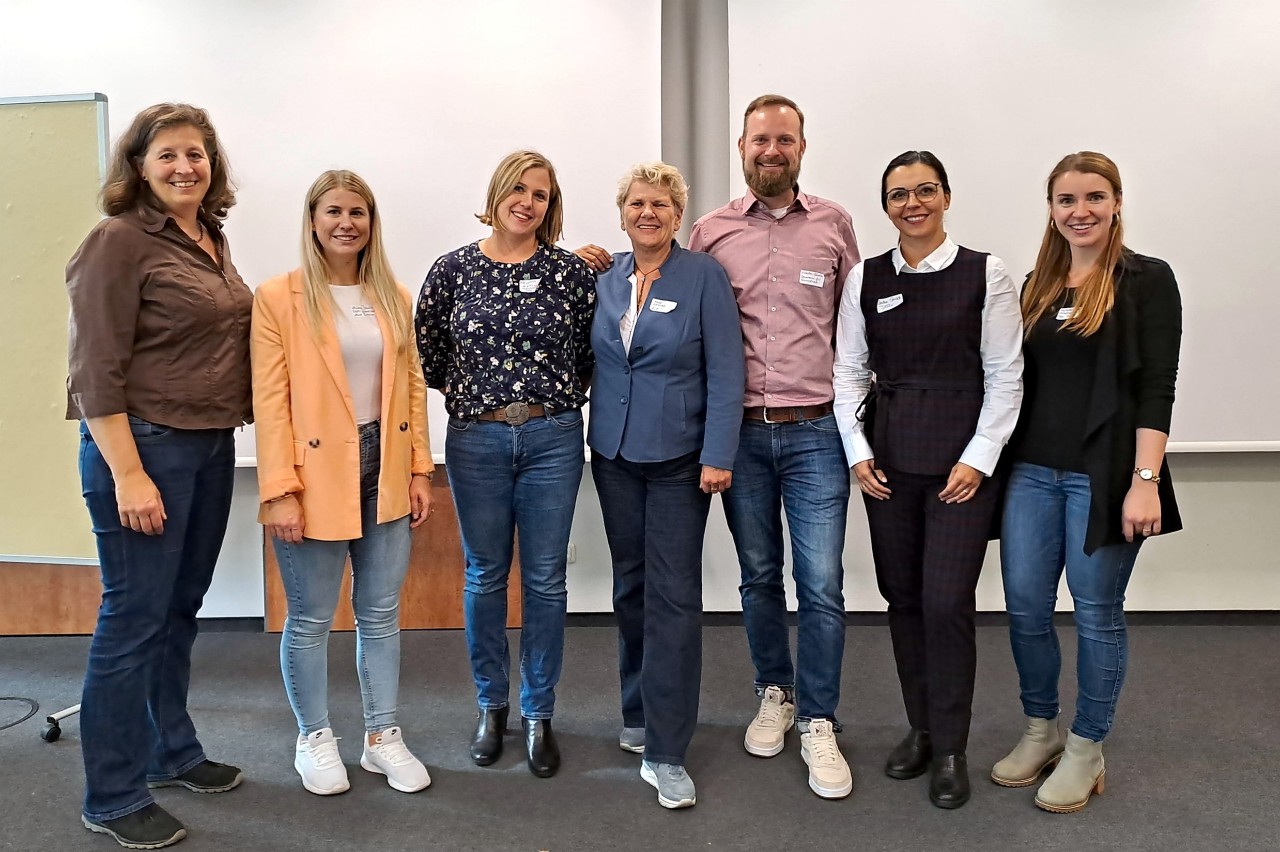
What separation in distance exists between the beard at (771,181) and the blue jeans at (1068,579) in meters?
0.93

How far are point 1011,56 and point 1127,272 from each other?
1.71m

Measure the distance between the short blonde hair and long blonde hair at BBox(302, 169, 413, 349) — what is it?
62 centimetres

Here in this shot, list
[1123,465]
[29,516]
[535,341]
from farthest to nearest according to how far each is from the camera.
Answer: [29,516] → [535,341] → [1123,465]

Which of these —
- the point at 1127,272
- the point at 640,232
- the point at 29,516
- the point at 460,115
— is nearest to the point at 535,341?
the point at 640,232

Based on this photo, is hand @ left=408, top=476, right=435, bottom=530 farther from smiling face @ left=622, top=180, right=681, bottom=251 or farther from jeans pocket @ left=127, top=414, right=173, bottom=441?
smiling face @ left=622, top=180, right=681, bottom=251

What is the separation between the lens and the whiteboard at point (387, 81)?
337 centimetres

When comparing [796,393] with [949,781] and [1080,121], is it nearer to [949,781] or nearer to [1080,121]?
[949,781]

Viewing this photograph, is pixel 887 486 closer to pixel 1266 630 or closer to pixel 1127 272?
pixel 1127 272

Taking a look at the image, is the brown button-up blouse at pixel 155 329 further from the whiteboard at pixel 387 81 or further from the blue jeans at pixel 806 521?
the whiteboard at pixel 387 81

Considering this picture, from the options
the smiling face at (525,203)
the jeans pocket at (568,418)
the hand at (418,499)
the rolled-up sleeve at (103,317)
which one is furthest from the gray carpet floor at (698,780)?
the smiling face at (525,203)

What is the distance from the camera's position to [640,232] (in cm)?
210

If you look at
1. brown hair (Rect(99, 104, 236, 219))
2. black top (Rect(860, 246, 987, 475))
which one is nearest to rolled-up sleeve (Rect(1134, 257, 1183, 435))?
black top (Rect(860, 246, 987, 475))

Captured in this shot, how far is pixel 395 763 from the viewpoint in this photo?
223cm

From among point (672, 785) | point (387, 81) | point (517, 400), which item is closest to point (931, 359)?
point (517, 400)
